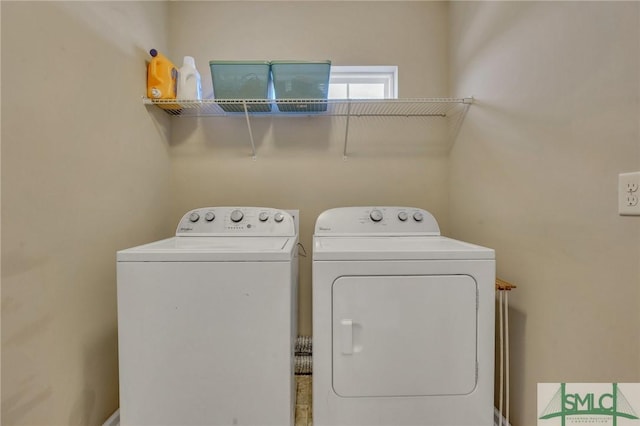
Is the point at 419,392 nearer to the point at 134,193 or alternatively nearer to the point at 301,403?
the point at 301,403

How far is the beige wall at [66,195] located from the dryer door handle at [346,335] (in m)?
1.11

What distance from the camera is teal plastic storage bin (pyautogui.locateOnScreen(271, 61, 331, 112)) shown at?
1.66 m

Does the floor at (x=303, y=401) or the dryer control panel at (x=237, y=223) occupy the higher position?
the dryer control panel at (x=237, y=223)

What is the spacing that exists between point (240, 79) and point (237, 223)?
0.87 metres

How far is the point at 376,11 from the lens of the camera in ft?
6.48

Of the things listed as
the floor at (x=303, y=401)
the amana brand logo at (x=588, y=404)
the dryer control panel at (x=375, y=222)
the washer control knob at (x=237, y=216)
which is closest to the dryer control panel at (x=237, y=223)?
the washer control knob at (x=237, y=216)

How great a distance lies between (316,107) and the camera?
1858 millimetres

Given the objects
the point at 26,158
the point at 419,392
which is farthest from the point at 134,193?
the point at 419,392

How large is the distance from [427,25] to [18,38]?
218 centimetres

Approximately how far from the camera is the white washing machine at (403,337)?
1069 mm

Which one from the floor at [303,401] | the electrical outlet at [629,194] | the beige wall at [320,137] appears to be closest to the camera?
the electrical outlet at [629,194]

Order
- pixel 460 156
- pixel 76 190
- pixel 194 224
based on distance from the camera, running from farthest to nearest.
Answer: pixel 460 156 → pixel 194 224 → pixel 76 190

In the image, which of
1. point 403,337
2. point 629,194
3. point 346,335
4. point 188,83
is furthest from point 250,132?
point 629,194

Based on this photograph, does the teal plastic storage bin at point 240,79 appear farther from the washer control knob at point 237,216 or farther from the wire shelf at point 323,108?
the washer control knob at point 237,216
